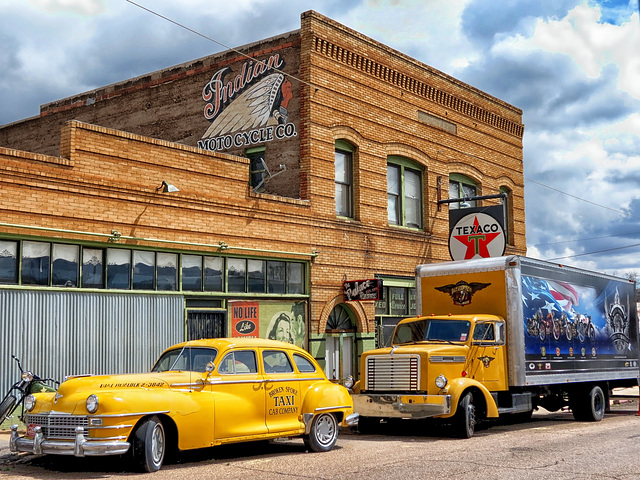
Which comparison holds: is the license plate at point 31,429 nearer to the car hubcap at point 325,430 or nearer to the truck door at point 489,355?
the car hubcap at point 325,430

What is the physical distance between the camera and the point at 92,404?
900cm

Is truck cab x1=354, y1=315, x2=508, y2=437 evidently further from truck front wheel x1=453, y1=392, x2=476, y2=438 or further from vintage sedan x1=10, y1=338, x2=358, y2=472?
vintage sedan x1=10, y1=338, x2=358, y2=472

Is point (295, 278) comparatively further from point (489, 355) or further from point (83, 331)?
point (489, 355)

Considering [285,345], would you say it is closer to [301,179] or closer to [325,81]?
[301,179]

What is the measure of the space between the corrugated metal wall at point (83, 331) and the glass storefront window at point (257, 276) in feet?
7.34

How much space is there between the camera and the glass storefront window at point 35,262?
1381cm

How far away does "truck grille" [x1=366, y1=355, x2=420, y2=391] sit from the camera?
13422 mm

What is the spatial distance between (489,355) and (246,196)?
6799 mm

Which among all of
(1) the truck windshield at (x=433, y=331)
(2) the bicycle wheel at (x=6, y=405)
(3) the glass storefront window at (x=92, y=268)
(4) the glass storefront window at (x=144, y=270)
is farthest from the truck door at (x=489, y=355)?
(2) the bicycle wheel at (x=6, y=405)

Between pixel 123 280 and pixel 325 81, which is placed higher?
pixel 325 81

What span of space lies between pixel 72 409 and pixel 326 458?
11.6ft

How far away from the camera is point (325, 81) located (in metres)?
20.5

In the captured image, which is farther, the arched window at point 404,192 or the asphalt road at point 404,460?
the arched window at point 404,192

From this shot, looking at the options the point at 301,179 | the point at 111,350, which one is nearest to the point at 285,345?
the point at 111,350
